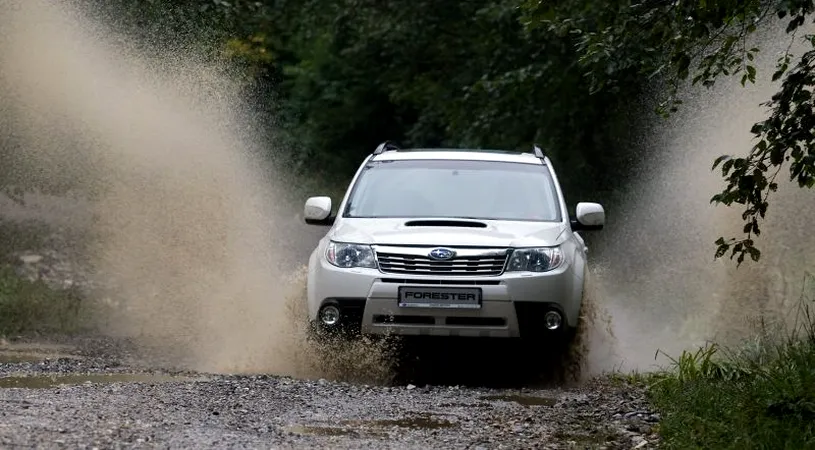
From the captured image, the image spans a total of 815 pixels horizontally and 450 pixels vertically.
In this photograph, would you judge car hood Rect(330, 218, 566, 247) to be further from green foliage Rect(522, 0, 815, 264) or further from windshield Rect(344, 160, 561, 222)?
green foliage Rect(522, 0, 815, 264)

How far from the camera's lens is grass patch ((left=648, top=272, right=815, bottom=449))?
7621 mm

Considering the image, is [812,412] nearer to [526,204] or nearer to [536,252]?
[536,252]

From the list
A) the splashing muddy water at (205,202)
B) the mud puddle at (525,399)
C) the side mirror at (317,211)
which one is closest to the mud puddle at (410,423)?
the mud puddle at (525,399)

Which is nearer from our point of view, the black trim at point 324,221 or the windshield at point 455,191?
the windshield at point 455,191

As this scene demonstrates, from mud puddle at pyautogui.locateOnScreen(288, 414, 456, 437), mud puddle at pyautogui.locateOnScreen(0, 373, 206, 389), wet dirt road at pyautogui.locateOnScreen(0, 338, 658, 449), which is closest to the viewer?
wet dirt road at pyautogui.locateOnScreen(0, 338, 658, 449)

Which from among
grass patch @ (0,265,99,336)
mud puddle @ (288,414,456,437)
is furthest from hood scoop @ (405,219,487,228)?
grass patch @ (0,265,99,336)

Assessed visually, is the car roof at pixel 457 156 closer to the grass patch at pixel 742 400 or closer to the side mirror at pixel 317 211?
the side mirror at pixel 317 211

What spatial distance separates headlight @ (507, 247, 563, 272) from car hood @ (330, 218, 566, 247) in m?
0.05

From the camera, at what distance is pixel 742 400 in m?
8.53

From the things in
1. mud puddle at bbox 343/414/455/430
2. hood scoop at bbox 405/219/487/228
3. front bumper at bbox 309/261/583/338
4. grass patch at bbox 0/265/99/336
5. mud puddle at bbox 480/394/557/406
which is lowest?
grass patch at bbox 0/265/99/336

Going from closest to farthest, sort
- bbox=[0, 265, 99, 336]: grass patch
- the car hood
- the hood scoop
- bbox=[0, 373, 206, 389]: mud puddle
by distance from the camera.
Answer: bbox=[0, 373, 206, 389]: mud puddle
the car hood
the hood scoop
bbox=[0, 265, 99, 336]: grass patch

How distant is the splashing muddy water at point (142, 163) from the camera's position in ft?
52.2

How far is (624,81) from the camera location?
2188cm

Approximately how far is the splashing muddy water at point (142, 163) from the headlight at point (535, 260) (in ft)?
15.1
